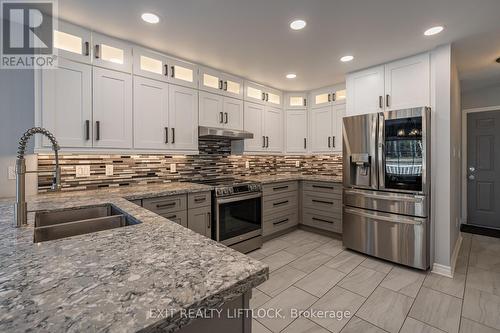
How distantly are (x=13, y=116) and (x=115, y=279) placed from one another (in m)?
2.38

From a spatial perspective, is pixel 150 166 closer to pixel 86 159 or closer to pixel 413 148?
pixel 86 159

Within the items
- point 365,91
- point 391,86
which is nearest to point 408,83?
point 391,86

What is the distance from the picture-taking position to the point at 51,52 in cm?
199

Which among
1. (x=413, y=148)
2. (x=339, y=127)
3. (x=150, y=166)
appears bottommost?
(x=150, y=166)

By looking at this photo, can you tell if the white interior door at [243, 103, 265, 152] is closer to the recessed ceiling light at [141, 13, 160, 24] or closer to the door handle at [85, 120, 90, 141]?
the recessed ceiling light at [141, 13, 160, 24]

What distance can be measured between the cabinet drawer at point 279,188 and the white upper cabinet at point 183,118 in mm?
1184

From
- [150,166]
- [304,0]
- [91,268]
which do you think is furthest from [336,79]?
[91,268]

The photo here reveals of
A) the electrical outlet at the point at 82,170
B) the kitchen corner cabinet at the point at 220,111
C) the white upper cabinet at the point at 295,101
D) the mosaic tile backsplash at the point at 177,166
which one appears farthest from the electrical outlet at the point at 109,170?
the white upper cabinet at the point at 295,101

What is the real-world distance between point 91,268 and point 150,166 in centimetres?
228

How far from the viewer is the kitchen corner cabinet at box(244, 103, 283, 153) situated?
358cm

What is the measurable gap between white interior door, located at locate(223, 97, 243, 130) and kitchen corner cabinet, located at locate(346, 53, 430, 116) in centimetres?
155

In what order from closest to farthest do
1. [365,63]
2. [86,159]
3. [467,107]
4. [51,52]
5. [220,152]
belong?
[51,52] → [86,159] → [365,63] → [220,152] → [467,107]

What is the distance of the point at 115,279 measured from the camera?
0.65 metres

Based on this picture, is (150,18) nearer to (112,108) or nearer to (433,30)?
(112,108)
